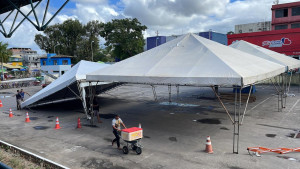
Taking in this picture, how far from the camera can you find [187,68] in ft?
30.9

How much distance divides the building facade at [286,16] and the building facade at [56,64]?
46267mm

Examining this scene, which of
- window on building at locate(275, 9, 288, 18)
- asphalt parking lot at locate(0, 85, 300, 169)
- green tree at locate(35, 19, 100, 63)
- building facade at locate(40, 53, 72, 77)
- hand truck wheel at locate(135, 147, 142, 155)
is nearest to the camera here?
asphalt parking lot at locate(0, 85, 300, 169)

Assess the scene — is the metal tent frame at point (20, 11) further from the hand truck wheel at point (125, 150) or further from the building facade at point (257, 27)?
the building facade at point (257, 27)

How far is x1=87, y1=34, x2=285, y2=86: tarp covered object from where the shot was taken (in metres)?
8.28

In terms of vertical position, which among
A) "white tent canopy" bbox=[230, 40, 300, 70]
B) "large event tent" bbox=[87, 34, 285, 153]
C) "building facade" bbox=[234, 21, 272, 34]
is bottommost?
"large event tent" bbox=[87, 34, 285, 153]

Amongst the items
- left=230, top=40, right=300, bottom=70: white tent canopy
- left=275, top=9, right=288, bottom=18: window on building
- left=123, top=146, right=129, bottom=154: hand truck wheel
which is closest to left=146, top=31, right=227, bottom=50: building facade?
left=275, top=9, right=288, bottom=18: window on building

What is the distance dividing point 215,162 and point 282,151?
2.54 m

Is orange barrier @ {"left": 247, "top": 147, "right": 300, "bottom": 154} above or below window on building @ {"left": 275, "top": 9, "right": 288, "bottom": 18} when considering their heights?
below

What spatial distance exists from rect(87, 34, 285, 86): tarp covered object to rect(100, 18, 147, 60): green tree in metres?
45.3

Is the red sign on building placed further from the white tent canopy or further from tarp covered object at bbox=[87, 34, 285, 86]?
tarp covered object at bbox=[87, 34, 285, 86]

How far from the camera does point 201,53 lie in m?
10.5

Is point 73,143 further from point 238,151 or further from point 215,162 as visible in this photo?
point 238,151

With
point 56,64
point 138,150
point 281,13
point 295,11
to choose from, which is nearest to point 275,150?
point 138,150

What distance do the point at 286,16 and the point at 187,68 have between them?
47.8 m
